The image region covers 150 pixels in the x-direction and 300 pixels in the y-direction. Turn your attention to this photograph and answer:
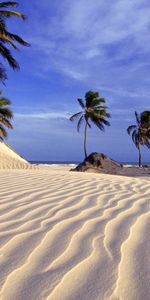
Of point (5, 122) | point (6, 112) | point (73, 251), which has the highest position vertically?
point (6, 112)

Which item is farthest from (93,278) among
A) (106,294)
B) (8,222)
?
(8,222)

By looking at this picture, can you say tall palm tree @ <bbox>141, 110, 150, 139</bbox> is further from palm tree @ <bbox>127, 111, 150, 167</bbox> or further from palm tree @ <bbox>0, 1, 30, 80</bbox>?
palm tree @ <bbox>0, 1, 30, 80</bbox>

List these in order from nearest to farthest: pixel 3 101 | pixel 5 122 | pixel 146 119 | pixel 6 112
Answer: pixel 3 101 → pixel 6 112 → pixel 5 122 → pixel 146 119

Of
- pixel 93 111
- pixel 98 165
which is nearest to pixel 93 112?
pixel 93 111

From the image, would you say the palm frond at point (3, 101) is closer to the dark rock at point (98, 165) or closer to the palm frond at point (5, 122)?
the palm frond at point (5, 122)

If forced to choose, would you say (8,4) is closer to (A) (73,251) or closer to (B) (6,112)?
(B) (6,112)

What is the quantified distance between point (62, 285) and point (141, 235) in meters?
1.03

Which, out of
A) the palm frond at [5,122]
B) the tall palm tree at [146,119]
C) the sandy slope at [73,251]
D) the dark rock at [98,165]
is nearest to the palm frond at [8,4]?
the dark rock at [98,165]

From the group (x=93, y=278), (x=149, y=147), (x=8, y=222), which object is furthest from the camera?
(x=149, y=147)

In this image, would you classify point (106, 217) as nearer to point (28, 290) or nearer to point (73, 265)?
point (73, 265)

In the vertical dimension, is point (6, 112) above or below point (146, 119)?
below

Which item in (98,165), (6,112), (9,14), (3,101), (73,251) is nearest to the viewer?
(73,251)

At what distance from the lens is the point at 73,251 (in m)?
2.17

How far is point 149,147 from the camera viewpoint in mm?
40062
